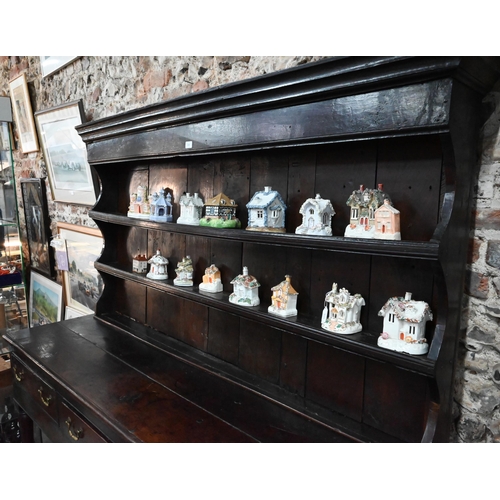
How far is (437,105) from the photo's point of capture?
101 cm

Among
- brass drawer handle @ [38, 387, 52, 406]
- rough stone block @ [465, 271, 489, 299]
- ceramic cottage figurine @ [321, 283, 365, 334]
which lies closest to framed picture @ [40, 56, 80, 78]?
brass drawer handle @ [38, 387, 52, 406]

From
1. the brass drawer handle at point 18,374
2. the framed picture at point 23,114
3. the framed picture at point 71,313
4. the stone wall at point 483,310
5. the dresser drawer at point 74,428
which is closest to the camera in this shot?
the stone wall at point 483,310

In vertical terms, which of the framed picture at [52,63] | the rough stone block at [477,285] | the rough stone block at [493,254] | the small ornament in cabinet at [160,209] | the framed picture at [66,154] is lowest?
the rough stone block at [477,285]

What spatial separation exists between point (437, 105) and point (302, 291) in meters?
0.79

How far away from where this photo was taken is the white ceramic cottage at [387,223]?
1191 millimetres

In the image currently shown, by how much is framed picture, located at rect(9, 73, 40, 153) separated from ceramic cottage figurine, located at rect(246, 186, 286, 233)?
2.70 m

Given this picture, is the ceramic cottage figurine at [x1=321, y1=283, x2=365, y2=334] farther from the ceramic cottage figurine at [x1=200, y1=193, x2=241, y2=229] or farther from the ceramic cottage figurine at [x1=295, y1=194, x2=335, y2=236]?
the ceramic cottage figurine at [x1=200, y1=193, x2=241, y2=229]

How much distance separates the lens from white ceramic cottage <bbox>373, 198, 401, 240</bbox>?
1.19 m

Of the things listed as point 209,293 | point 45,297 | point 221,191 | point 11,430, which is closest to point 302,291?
point 209,293

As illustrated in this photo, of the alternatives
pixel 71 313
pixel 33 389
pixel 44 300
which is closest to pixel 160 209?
pixel 33 389

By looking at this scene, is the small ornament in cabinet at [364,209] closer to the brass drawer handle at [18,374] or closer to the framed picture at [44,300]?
the brass drawer handle at [18,374]

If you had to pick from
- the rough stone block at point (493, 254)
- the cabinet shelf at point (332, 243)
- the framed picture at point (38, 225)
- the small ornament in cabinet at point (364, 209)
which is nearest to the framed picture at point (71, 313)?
the framed picture at point (38, 225)

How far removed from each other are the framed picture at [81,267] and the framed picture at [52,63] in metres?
1.17

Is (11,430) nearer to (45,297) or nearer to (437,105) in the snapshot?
(45,297)
